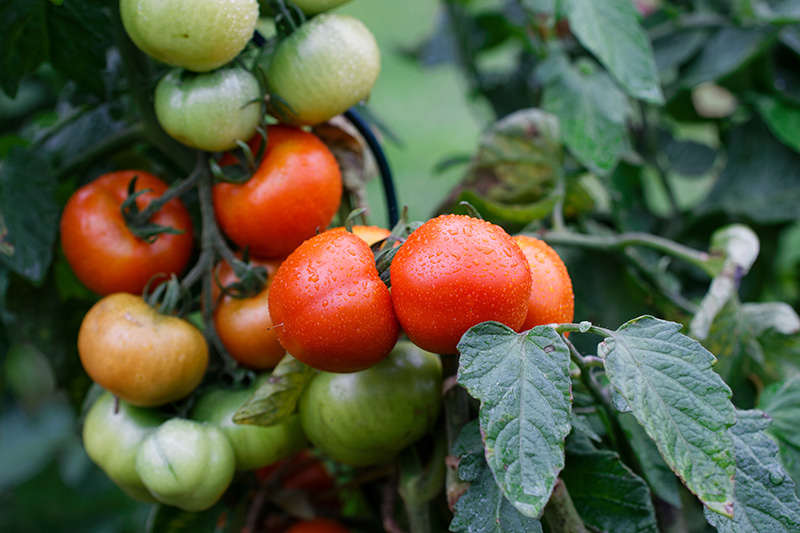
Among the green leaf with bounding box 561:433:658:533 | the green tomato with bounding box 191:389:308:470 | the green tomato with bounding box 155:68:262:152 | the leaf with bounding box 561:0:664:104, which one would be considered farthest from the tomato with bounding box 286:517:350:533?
the leaf with bounding box 561:0:664:104

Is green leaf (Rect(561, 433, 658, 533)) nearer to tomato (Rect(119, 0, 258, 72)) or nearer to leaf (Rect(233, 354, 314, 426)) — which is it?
leaf (Rect(233, 354, 314, 426))

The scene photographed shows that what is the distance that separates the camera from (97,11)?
52 centimetres

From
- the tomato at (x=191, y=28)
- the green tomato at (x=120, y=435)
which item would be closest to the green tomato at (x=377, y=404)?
the green tomato at (x=120, y=435)

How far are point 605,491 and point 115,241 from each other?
0.40 metres

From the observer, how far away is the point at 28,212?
1.78ft

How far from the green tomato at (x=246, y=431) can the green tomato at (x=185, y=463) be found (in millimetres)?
12

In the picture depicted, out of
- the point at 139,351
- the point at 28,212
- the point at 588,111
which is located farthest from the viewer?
the point at 588,111

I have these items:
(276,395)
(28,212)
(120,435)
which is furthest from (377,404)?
(28,212)

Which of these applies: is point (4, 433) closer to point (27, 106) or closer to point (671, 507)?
point (27, 106)

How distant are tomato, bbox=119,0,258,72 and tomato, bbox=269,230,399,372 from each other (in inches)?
6.1

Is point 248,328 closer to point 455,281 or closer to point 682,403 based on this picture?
point 455,281

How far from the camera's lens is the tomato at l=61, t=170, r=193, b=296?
0.48 m

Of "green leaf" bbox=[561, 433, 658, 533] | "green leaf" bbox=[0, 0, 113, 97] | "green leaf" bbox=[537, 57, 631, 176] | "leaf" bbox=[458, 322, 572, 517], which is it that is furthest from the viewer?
"green leaf" bbox=[537, 57, 631, 176]

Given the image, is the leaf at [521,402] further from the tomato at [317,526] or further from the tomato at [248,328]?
the tomato at [317,526]
